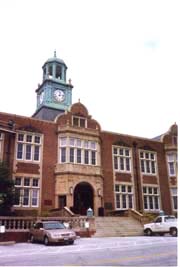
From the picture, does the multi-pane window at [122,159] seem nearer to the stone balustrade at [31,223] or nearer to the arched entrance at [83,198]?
the arched entrance at [83,198]

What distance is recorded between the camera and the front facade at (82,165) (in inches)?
889

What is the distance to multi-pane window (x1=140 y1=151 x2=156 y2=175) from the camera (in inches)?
1123

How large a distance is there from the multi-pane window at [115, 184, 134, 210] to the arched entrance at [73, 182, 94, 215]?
260 centimetres

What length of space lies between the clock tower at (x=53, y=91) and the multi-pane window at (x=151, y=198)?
12.8 metres

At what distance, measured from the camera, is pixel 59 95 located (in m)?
33.8

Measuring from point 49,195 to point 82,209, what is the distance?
11.5ft

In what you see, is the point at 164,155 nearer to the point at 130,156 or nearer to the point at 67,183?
the point at 130,156

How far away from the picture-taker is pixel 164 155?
30.1 m

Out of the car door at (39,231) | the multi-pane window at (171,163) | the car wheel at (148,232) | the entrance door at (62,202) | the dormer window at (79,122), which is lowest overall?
the car wheel at (148,232)

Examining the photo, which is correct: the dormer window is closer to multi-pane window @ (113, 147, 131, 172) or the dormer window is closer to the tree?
multi-pane window @ (113, 147, 131, 172)

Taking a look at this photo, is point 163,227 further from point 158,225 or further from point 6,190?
point 6,190

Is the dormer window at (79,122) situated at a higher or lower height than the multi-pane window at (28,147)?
higher

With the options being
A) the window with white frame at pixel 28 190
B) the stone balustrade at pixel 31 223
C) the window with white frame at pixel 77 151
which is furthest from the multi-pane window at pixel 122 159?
the stone balustrade at pixel 31 223

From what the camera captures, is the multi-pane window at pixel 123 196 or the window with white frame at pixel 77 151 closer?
the window with white frame at pixel 77 151
